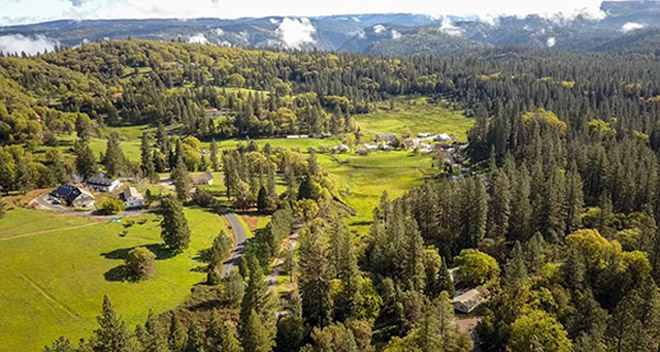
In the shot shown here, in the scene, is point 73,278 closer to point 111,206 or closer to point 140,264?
point 140,264

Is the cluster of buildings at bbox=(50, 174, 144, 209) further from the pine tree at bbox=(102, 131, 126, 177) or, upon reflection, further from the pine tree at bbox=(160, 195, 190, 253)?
the pine tree at bbox=(160, 195, 190, 253)

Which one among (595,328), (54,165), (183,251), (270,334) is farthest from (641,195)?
(54,165)

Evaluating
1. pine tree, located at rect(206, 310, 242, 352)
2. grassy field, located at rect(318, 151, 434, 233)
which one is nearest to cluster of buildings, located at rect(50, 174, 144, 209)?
grassy field, located at rect(318, 151, 434, 233)

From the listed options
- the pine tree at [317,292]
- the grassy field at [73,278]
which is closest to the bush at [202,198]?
the grassy field at [73,278]

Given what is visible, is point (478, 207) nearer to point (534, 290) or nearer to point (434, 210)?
point (434, 210)

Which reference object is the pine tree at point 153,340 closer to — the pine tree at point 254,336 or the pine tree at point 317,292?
the pine tree at point 254,336

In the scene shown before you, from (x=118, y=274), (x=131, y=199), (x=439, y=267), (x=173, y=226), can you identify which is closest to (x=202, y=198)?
(x=131, y=199)
